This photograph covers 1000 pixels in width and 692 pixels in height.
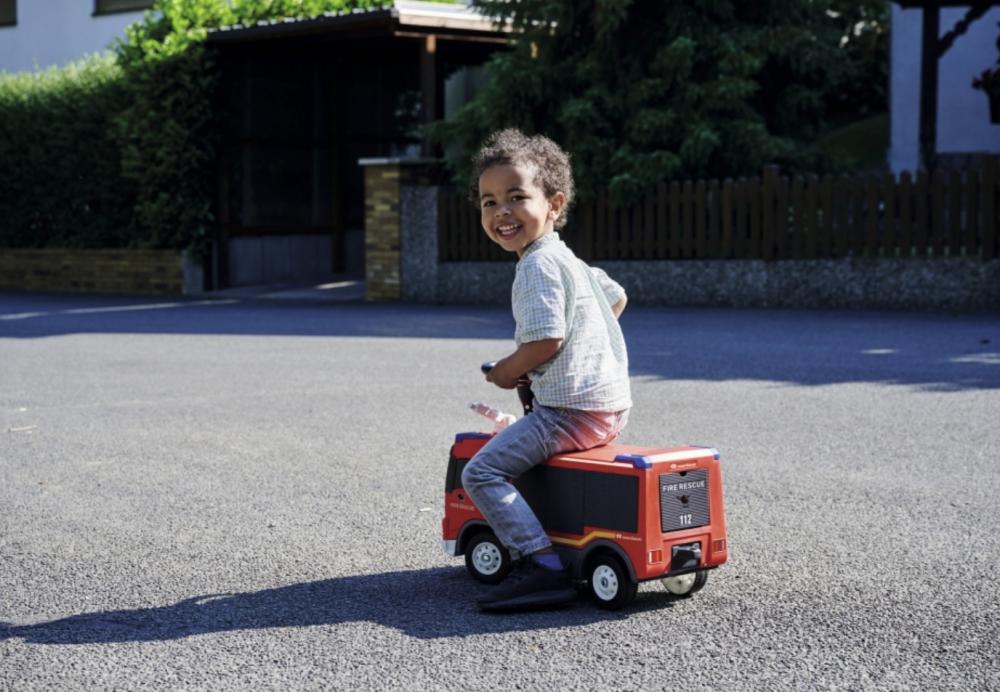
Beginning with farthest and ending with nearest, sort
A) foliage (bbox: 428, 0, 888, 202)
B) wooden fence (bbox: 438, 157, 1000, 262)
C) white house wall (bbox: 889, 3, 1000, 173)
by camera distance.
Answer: white house wall (bbox: 889, 3, 1000, 173) → foliage (bbox: 428, 0, 888, 202) → wooden fence (bbox: 438, 157, 1000, 262)

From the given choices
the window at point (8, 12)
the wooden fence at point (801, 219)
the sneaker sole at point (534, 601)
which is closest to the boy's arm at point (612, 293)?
the sneaker sole at point (534, 601)

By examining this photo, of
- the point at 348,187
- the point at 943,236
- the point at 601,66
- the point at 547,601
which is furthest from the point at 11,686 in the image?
the point at 348,187

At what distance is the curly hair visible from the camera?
16.3 ft

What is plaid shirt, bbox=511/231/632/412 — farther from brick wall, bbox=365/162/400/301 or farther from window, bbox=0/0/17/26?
window, bbox=0/0/17/26

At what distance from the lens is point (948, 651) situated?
420 centimetres

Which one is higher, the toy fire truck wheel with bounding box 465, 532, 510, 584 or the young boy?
the young boy

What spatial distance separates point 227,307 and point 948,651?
1658cm

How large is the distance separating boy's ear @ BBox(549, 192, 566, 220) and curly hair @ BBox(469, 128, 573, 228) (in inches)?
0.4

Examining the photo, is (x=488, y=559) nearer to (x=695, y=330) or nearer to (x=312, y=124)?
(x=695, y=330)

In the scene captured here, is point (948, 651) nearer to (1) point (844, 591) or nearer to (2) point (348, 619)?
(1) point (844, 591)

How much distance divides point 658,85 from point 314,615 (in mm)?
14611

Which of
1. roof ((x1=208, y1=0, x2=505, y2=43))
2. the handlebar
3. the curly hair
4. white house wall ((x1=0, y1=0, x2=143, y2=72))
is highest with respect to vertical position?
white house wall ((x1=0, y1=0, x2=143, y2=72))

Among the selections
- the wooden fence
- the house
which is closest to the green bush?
the house

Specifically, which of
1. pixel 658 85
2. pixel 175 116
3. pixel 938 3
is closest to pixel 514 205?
pixel 658 85
